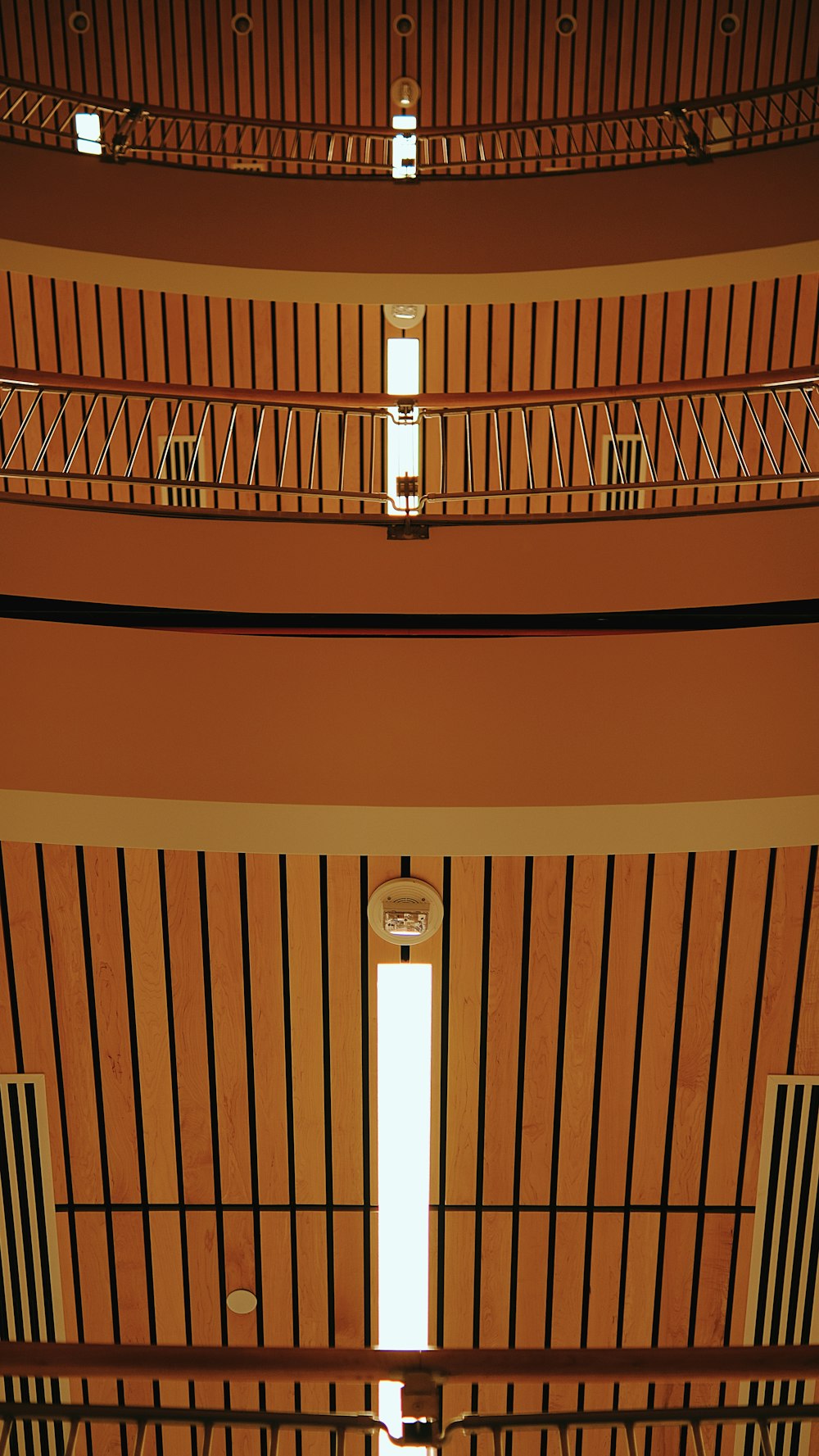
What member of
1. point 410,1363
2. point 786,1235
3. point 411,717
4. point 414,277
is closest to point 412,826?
point 411,717

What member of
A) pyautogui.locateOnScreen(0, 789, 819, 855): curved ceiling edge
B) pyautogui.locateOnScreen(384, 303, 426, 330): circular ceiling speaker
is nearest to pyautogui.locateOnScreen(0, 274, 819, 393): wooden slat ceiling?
pyautogui.locateOnScreen(384, 303, 426, 330): circular ceiling speaker

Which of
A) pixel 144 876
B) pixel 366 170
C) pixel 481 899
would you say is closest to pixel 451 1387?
pixel 481 899

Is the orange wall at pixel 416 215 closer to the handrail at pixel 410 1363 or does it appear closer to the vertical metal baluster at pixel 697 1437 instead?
the handrail at pixel 410 1363

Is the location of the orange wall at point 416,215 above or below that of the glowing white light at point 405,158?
below

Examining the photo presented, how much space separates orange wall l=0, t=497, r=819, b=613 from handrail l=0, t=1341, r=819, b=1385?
2.68 m

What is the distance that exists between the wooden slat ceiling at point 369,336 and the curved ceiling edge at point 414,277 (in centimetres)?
160

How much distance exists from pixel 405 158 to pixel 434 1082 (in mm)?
6470

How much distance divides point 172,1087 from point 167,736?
205 centimetres

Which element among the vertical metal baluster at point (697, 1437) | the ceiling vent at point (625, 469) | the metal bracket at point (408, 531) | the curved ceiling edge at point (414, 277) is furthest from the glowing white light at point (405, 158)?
the vertical metal baluster at point (697, 1437)

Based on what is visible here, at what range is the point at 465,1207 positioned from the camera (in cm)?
513

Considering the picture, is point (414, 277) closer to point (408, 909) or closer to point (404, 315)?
point (404, 315)

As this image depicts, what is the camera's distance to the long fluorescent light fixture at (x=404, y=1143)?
13.9ft

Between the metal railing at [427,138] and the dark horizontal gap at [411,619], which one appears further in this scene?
the metal railing at [427,138]

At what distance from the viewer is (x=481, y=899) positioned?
4699mm
